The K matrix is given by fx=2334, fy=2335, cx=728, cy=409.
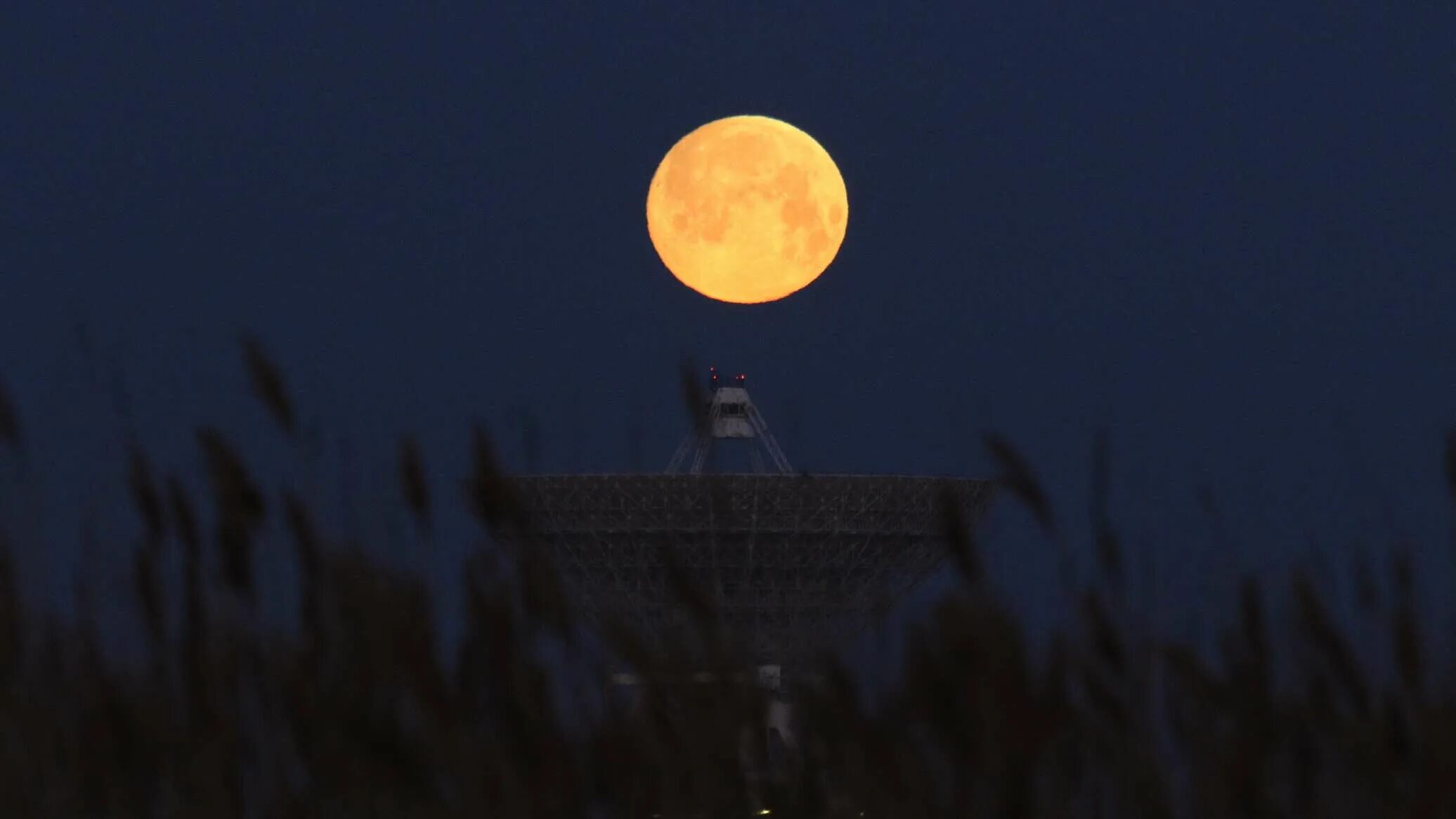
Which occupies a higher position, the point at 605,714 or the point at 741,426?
the point at 741,426

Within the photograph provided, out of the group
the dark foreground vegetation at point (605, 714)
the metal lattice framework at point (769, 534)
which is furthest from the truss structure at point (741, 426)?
the dark foreground vegetation at point (605, 714)

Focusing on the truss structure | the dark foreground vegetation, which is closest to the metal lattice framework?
the truss structure

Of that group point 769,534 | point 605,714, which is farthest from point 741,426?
point 605,714

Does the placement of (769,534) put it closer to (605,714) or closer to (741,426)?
(741,426)

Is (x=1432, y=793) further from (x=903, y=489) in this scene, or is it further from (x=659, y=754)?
(x=903, y=489)

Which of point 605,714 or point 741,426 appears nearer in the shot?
point 605,714

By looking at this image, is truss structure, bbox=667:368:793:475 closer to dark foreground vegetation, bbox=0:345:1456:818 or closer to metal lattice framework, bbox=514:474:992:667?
metal lattice framework, bbox=514:474:992:667
